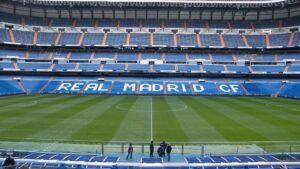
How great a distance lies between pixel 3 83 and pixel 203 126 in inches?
1947

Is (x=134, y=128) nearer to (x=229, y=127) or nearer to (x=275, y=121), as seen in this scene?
(x=229, y=127)

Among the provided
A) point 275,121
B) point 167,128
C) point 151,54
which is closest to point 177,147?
point 167,128

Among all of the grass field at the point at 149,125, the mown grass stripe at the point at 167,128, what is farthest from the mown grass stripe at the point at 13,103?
the mown grass stripe at the point at 167,128

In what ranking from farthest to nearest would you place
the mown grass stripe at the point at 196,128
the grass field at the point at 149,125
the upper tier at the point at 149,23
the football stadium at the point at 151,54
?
the upper tier at the point at 149,23 < the football stadium at the point at 151,54 < the mown grass stripe at the point at 196,128 < the grass field at the point at 149,125

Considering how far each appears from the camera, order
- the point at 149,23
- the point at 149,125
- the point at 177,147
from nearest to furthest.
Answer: the point at 177,147 → the point at 149,125 → the point at 149,23

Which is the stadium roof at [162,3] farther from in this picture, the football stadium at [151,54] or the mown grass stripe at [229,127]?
the mown grass stripe at [229,127]

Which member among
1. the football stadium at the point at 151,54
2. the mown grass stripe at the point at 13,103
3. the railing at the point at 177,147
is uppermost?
the football stadium at the point at 151,54

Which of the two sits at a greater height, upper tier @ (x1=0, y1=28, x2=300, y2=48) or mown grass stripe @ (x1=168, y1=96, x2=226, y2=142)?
upper tier @ (x1=0, y1=28, x2=300, y2=48)

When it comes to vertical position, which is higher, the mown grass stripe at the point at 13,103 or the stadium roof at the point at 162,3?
the stadium roof at the point at 162,3

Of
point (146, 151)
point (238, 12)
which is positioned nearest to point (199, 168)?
point (146, 151)

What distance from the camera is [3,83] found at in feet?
199

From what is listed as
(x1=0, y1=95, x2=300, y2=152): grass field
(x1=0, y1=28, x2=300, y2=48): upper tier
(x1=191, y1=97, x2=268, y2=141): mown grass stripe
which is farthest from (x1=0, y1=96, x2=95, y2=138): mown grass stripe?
(x1=0, y1=28, x2=300, y2=48): upper tier

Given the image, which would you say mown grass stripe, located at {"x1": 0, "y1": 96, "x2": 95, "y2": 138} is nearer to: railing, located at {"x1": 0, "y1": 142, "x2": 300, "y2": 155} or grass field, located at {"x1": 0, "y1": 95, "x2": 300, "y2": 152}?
grass field, located at {"x1": 0, "y1": 95, "x2": 300, "y2": 152}

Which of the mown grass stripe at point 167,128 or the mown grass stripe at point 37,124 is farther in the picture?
the mown grass stripe at point 37,124
